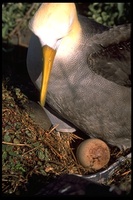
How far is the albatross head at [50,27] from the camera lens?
3789mm

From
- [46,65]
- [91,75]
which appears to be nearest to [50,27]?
[46,65]

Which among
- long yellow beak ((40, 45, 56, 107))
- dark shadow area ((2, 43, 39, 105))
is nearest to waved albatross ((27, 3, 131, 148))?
long yellow beak ((40, 45, 56, 107))

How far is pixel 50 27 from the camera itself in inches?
149

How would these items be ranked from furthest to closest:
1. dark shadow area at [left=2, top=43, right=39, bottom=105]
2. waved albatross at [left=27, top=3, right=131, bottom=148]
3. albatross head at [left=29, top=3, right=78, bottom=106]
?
dark shadow area at [left=2, top=43, right=39, bottom=105], waved albatross at [left=27, top=3, right=131, bottom=148], albatross head at [left=29, top=3, right=78, bottom=106]

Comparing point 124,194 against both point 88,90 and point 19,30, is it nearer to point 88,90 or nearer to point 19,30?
point 88,90

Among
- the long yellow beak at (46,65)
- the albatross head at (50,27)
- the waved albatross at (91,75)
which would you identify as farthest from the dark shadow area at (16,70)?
the albatross head at (50,27)

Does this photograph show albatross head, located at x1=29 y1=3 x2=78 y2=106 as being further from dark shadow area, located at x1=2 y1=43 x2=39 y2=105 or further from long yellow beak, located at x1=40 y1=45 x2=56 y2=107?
dark shadow area, located at x1=2 y1=43 x2=39 y2=105

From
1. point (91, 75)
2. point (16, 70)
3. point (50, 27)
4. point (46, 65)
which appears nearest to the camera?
point (50, 27)

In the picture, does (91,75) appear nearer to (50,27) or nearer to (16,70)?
(50,27)

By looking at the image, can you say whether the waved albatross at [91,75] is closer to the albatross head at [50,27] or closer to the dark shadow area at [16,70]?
the albatross head at [50,27]

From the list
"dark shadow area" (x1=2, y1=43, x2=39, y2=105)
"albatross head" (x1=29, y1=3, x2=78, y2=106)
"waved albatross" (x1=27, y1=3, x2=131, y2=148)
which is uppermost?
"albatross head" (x1=29, y1=3, x2=78, y2=106)

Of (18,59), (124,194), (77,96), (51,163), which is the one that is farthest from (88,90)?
(18,59)

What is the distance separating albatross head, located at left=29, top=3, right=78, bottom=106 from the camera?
3.79m

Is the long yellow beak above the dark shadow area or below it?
above
